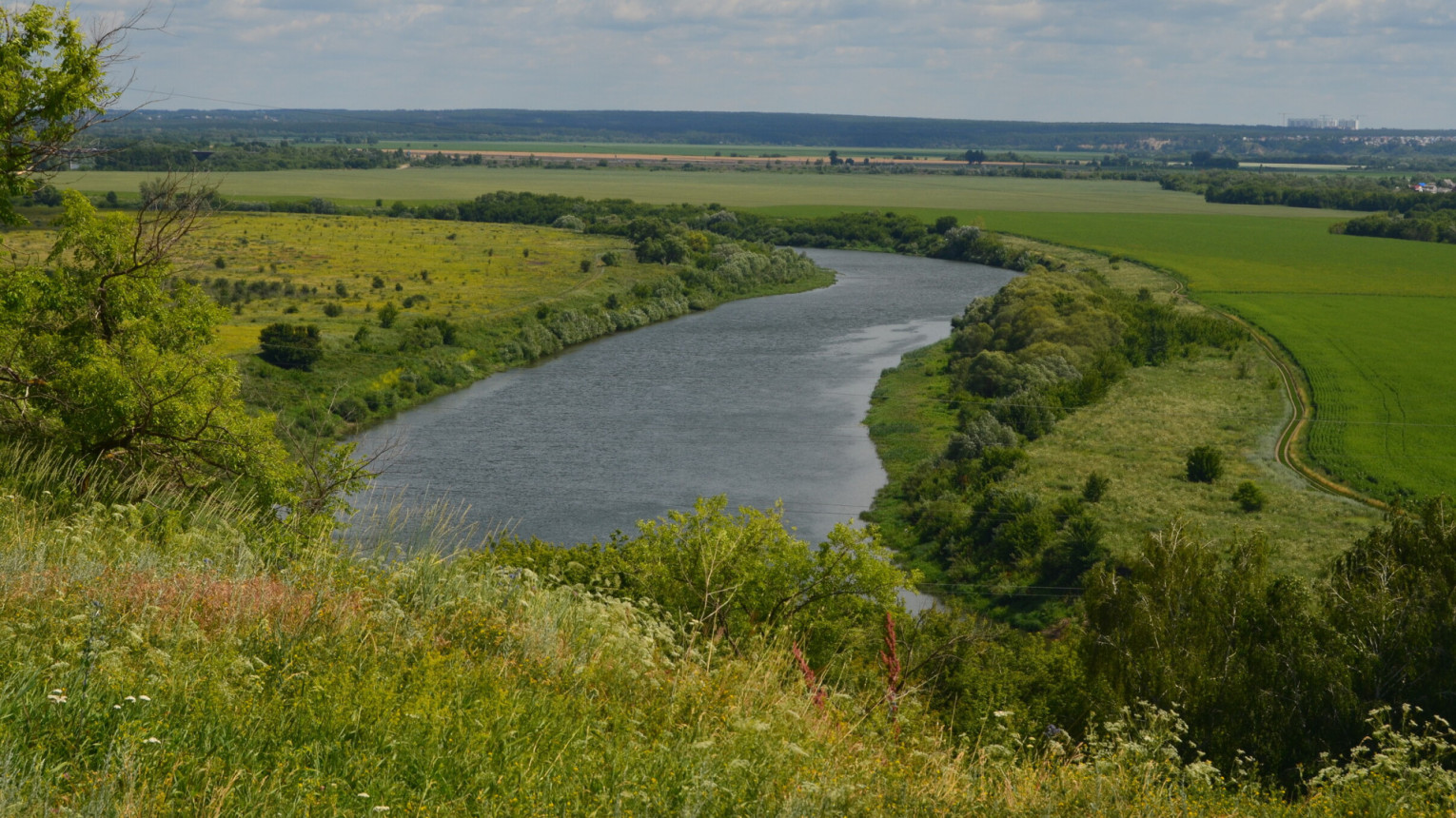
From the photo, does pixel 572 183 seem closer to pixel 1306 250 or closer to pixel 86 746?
pixel 1306 250

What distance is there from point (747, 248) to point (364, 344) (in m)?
50.8

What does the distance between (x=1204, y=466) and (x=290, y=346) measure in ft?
116

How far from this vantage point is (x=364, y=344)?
5144cm

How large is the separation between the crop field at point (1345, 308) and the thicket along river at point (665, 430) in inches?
692

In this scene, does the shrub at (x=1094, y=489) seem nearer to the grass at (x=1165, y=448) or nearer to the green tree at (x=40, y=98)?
Answer: the grass at (x=1165, y=448)

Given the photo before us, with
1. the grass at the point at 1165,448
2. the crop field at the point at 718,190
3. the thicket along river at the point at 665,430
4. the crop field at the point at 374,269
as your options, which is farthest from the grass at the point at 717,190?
the grass at the point at 1165,448

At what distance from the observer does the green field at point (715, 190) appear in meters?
138

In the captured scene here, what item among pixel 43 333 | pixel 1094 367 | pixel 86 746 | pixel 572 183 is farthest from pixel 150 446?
pixel 572 183

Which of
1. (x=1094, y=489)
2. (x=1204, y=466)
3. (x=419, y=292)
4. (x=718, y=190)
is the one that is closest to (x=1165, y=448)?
→ (x=1204, y=466)

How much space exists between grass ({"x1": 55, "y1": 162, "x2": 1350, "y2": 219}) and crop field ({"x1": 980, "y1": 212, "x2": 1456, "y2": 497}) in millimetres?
18186

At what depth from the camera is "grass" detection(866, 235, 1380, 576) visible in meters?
31.4

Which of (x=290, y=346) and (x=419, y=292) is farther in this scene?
(x=419, y=292)

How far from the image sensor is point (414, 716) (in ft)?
15.2

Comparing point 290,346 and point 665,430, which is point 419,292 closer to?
point 290,346
